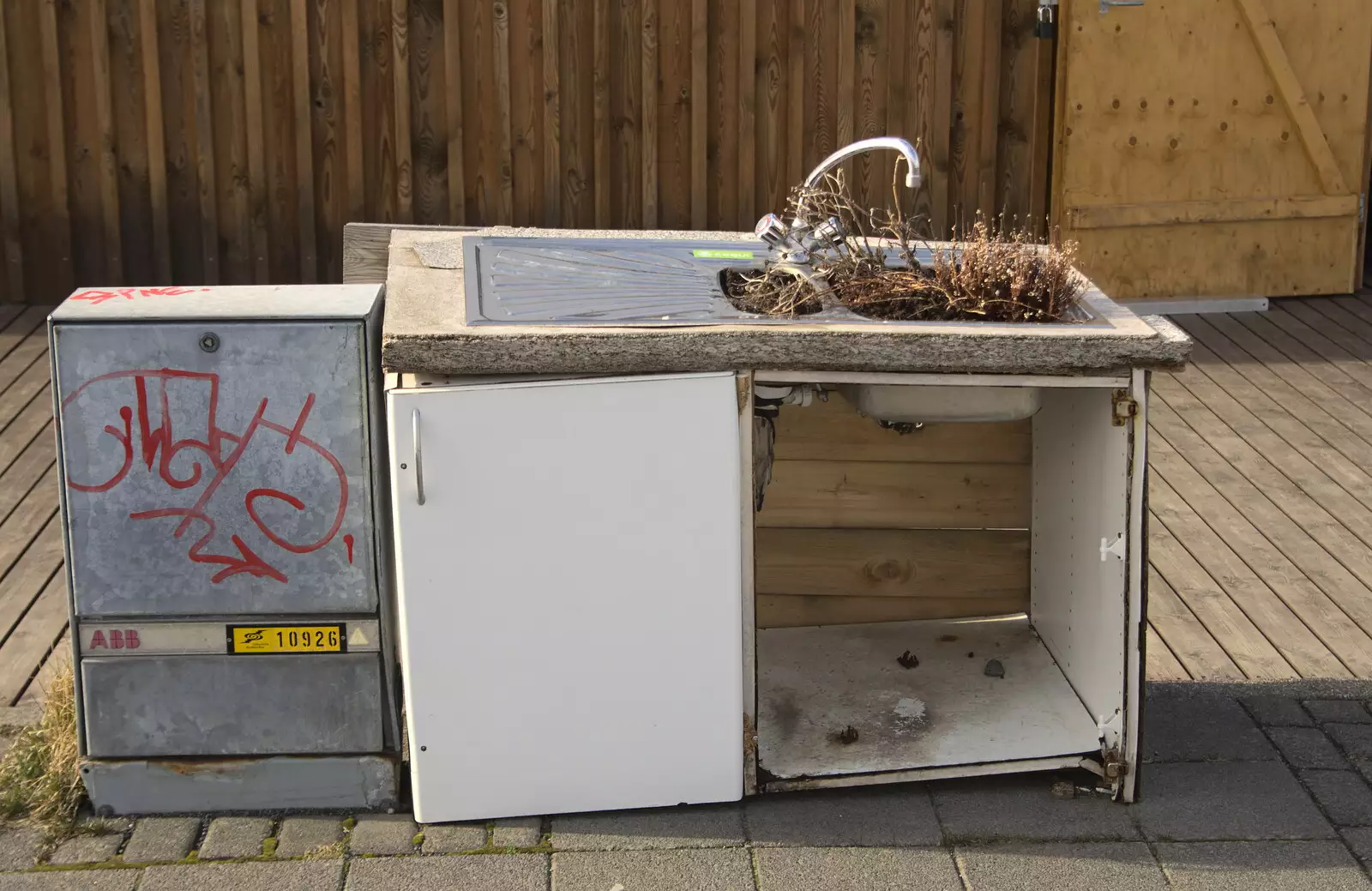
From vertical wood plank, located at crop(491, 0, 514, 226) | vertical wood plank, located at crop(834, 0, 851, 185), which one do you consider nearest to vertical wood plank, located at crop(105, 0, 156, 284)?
vertical wood plank, located at crop(491, 0, 514, 226)

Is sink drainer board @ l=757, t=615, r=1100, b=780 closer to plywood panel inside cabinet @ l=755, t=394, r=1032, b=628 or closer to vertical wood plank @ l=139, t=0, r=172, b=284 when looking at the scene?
plywood panel inside cabinet @ l=755, t=394, r=1032, b=628

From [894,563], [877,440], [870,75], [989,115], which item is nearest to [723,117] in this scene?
[870,75]

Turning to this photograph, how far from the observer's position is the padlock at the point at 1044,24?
23.3 ft

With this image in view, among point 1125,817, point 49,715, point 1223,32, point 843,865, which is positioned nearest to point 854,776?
A: point 843,865

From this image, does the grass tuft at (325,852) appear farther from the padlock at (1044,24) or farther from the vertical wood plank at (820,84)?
the padlock at (1044,24)

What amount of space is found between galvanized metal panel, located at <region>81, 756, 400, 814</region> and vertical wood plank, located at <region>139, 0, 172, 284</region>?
13.0 feet

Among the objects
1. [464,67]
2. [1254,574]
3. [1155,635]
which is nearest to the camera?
[1155,635]

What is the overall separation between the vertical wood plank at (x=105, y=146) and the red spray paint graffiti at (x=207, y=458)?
3.89m

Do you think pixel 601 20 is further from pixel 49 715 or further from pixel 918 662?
pixel 49 715

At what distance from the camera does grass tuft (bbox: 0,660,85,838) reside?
11.1ft

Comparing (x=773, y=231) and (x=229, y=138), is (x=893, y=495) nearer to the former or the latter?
(x=773, y=231)

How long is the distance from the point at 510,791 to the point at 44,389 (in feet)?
11.9

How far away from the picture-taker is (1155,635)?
4.46 meters

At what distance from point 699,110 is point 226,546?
4204 millimetres
